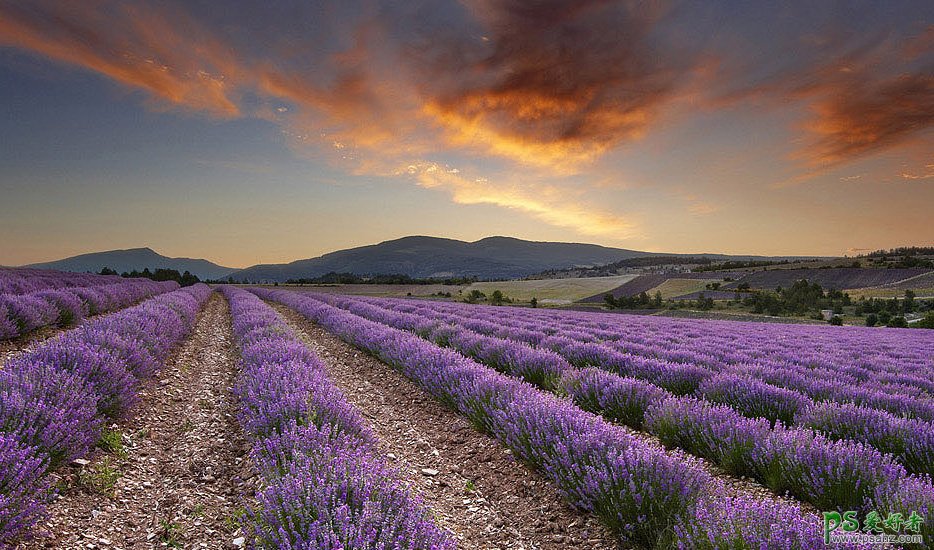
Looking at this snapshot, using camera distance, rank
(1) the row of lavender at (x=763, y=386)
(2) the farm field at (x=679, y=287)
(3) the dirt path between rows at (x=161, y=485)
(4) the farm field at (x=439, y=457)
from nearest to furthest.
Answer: (4) the farm field at (x=439, y=457) → (3) the dirt path between rows at (x=161, y=485) → (1) the row of lavender at (x=763, y=386) → (2) the farm field at (x=679, y=287)

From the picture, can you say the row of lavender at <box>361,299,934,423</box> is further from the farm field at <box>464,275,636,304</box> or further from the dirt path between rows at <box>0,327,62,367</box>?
the farm field at <box>464,275,636,304</box>

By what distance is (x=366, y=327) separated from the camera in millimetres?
10391

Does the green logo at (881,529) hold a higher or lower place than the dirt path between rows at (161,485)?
higher

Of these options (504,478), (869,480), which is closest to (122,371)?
(504,478)

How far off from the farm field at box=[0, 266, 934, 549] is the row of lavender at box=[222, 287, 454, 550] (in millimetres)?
16

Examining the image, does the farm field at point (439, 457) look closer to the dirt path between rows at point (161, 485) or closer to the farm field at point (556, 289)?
the dirt path between rows at point (161, 485)

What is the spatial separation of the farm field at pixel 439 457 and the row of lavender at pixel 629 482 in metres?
0.01

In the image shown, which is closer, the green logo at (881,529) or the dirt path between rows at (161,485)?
the green logo at (881,529)

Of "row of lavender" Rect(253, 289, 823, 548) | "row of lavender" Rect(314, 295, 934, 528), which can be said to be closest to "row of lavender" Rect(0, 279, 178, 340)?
"row of lavender" Rect(253, 289, 823, 548)

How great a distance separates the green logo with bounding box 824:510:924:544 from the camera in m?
1.89

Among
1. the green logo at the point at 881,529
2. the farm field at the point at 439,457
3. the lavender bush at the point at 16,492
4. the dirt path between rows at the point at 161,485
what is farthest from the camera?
the dirt path between rows at the point at 161,485

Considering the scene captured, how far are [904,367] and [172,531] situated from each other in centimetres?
1143

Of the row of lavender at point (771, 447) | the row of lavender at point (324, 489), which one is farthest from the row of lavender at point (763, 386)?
the row of lavender at point (324, 489)

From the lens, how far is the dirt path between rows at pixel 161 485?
2.59m
